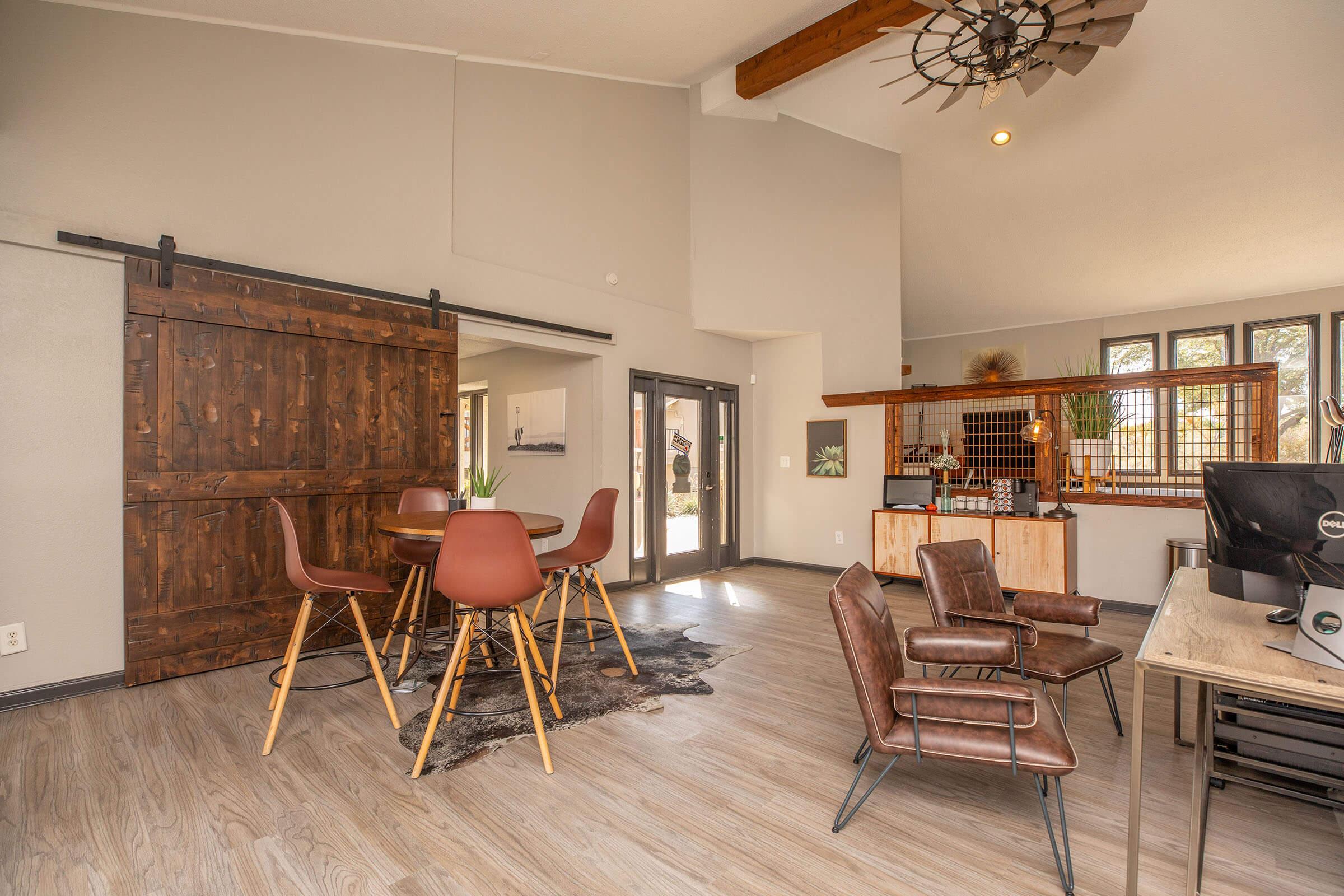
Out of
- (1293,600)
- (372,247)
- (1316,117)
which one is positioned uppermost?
(1316,117)

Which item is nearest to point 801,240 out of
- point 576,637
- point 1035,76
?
point 1035,76

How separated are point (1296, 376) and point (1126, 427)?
17.1ft

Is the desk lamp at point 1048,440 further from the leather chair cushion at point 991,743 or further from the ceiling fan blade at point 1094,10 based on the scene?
the leather chair cushion at point 991,743

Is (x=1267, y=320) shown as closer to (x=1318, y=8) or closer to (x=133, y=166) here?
(x=1318, y=8)

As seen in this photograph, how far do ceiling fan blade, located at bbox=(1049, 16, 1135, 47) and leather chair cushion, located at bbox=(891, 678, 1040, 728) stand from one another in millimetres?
3615

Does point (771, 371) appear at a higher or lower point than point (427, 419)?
higher

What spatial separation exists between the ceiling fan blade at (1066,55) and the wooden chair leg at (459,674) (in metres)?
4.41

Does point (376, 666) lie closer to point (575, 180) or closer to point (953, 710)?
point (953, 710)

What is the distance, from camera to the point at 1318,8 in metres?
4.46

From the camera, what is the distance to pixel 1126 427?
5.29 m

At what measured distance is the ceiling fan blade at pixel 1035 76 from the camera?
3.96 m

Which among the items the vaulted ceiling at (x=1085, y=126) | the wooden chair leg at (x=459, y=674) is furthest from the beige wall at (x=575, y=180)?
the wooden chair leg at (x=459, y=674)

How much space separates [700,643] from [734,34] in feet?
16.0

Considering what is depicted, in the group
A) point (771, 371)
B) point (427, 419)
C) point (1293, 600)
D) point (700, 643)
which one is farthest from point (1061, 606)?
point (771, 371)
